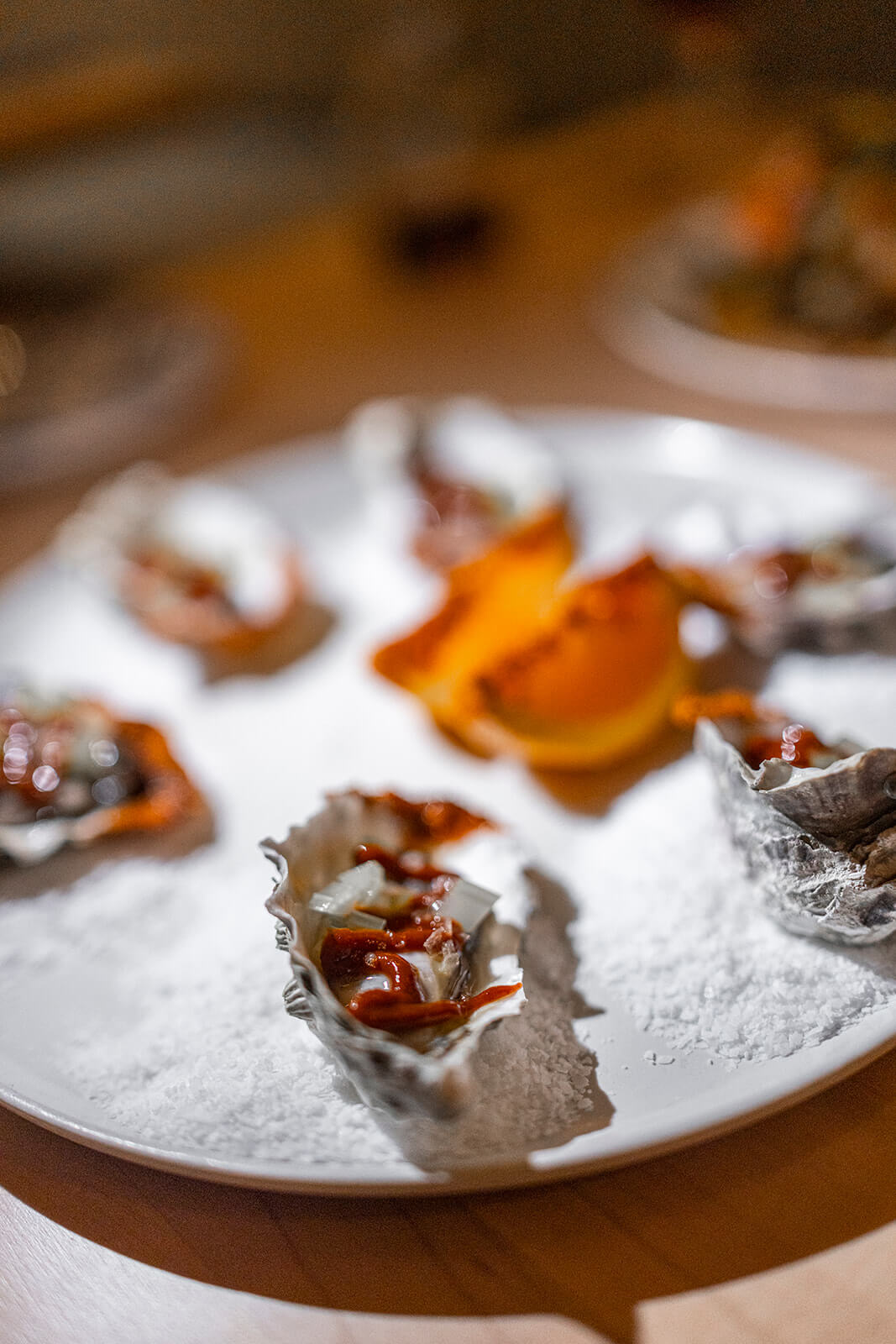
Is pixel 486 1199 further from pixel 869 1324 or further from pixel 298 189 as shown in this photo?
pixel 298 189

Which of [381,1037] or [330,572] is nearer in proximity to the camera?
[381,1037]

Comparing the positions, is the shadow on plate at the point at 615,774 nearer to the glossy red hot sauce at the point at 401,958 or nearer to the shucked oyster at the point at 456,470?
the glossy red hot sauce at the point at 401,958

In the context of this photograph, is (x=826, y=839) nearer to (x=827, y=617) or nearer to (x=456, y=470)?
(x=827, y=617)

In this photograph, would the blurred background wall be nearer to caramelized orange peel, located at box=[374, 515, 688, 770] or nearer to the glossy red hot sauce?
caramelized orange peel, located at box=[374, 515, 688, 770]

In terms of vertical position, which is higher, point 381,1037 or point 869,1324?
point 381,1037

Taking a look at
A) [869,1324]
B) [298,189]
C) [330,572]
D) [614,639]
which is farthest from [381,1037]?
[298,189]

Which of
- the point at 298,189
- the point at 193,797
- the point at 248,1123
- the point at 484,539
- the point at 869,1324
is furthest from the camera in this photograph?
the point at 298,189
